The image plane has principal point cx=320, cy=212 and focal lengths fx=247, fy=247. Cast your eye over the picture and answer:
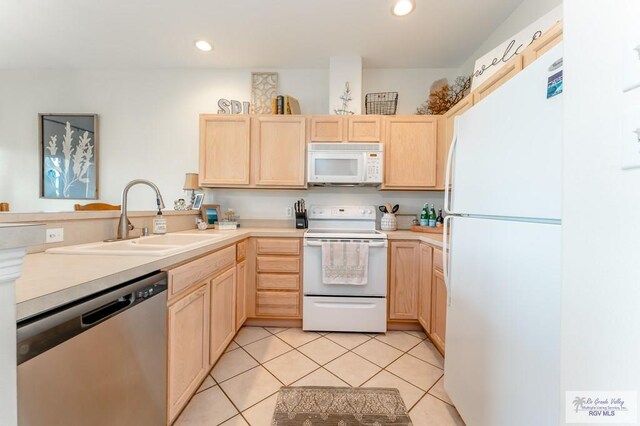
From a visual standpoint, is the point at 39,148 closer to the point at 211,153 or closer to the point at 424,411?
the point at 211,153

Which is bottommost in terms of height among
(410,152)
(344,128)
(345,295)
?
(345,295)

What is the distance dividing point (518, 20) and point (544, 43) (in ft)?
3.51

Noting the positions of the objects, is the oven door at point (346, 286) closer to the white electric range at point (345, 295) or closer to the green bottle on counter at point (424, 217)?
the white electric range at point (345, 295)

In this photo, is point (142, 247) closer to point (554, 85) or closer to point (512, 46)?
point (554, 85)

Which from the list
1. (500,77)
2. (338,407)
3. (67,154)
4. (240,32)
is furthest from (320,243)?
(67,154)

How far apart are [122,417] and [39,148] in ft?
12.4

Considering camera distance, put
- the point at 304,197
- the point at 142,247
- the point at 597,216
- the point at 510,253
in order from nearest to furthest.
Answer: the point at 597,216, the point at 510,253, the point at 142,247, the point at 304,197

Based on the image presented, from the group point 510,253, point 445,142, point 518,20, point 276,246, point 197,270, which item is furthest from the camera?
point 445,142

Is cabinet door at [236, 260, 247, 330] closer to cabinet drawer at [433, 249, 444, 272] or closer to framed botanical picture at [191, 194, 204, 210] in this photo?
framed botanical picture at [191, 194, 204, 210]

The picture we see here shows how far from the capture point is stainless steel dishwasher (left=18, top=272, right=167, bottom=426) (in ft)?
1.95

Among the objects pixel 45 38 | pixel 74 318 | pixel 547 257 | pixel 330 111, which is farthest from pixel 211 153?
pixel 547 257

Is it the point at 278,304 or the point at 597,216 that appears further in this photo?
the point at 278,304

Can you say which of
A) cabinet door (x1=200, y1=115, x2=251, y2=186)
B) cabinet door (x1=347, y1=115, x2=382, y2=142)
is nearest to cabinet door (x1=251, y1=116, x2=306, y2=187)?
cabinet door (x1=200, y1=115, x2=251, y2=186)

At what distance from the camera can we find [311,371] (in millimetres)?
1703
